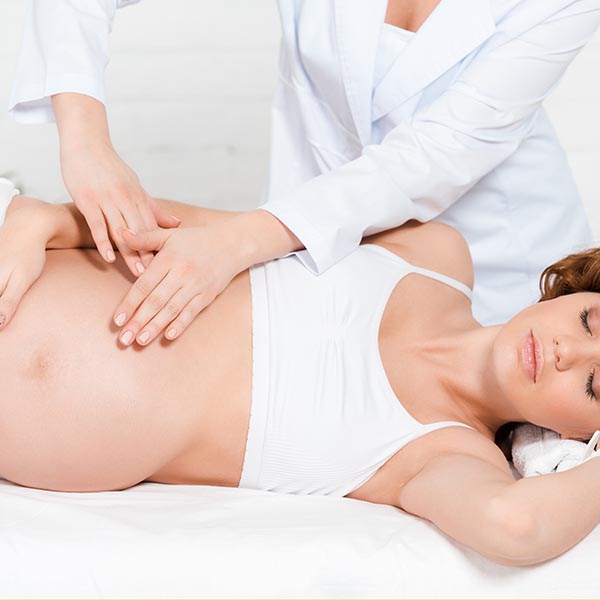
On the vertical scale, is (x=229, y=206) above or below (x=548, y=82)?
below

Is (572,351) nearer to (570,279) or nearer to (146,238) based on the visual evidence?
(570,279)

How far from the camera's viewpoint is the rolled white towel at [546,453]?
1.54 meters

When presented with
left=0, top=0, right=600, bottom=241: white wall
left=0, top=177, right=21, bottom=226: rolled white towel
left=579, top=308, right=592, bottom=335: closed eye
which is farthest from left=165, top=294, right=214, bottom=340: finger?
left=0, top=0, right=600, bottom=241: white wall

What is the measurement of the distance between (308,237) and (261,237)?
77 millimetres

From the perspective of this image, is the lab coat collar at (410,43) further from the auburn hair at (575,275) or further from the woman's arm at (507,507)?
the woman's arm at (507,507)

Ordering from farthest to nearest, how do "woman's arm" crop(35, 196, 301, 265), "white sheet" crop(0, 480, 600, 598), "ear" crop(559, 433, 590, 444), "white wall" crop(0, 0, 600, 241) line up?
"white wall" crop(0, 0, 600, 241), "ear" crop(559, 433, 590, 444), "woman's arm" crop(35, 196, 301, 265), "white sheet" crop(0, 480, 600, 598)

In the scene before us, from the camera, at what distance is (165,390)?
1421mm

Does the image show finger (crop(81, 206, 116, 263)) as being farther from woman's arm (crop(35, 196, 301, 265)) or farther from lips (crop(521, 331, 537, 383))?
lips (crop(521, 331, 537, 383))

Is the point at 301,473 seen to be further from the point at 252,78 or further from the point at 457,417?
the point at 252,78

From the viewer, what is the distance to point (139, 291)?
1.42 m

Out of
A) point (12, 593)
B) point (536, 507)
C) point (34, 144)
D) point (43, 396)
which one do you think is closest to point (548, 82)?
point (536, 507)

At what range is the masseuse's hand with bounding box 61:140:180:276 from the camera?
56.9 inches

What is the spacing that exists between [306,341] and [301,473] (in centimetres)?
20

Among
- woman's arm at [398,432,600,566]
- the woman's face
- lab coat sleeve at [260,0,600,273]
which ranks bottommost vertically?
woman's arm at [398,432,600,566]
